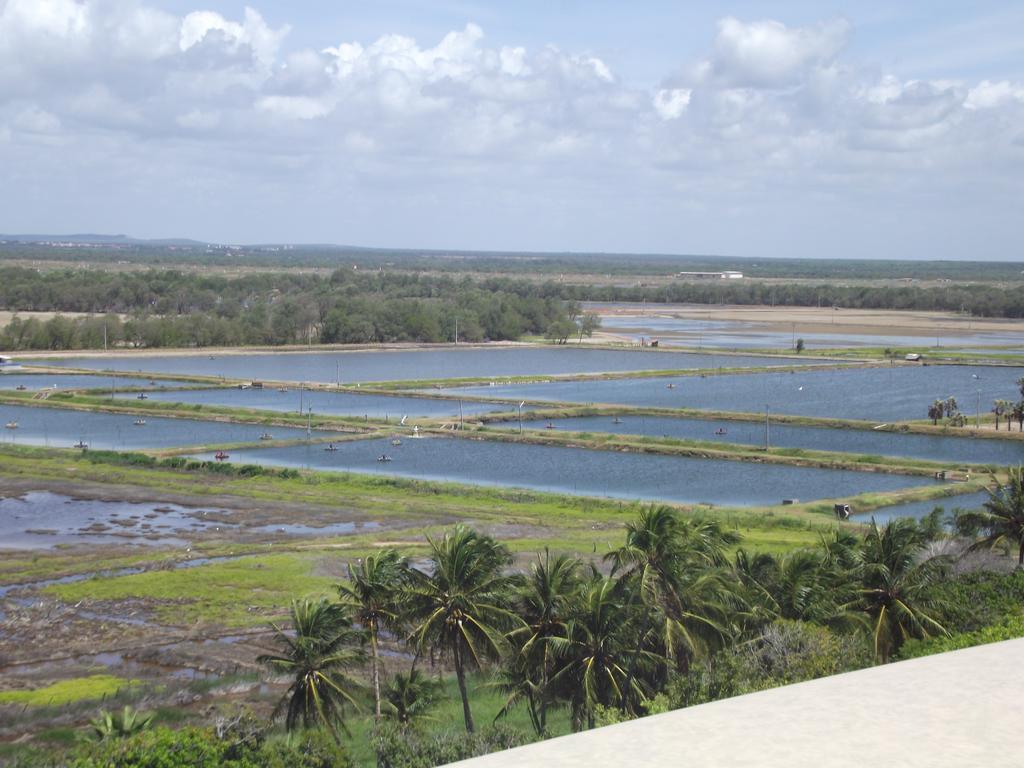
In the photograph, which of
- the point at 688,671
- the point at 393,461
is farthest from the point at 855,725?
the point at 393,461

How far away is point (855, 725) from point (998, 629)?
21.3 ft

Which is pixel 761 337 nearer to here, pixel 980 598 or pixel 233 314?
pixel 233 314

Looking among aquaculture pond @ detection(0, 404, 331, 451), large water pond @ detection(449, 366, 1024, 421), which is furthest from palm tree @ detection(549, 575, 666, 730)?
large water pond @ detection(449, 366, 1024, 421)

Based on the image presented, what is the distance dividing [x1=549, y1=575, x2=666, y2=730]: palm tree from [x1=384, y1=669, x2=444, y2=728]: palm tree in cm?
241

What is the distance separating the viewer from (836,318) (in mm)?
144625

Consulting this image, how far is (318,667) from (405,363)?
272 ft

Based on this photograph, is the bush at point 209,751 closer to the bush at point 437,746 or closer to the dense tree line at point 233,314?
the bush at point 437,746

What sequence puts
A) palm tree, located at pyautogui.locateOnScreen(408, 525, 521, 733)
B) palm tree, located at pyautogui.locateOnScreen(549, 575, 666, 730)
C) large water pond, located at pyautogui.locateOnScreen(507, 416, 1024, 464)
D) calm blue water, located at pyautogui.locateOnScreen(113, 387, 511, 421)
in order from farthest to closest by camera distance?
calm blue water, located at pyautogui.locateOnScreen(113, 387, 511, 421), large water pond, located at pyautogui.locateOnScreen(507, 416, 1024, 464), palm tree, located at pyautogui.locateOnScreen(408, 525, 521, 733), palm tree, located at pyautogui.locateOnScreen(549, 575, 666, 730)

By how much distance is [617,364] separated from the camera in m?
96.5

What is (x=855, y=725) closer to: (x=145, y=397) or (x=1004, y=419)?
(x=1004, y=419)

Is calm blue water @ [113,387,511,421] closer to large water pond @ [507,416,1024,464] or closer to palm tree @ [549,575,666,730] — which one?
large water pond @ [507,416,1024,464]

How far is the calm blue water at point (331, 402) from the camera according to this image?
68.0 meters

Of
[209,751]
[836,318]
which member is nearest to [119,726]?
[209,751]

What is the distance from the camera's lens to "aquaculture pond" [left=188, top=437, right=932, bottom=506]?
4512cm
